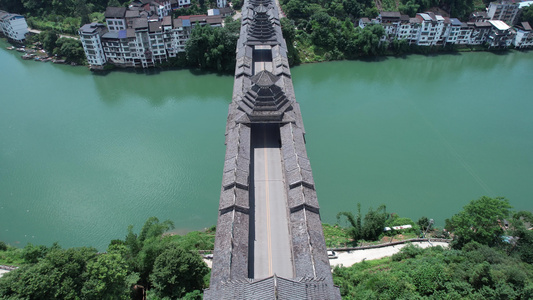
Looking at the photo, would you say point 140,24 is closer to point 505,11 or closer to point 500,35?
point 500,35

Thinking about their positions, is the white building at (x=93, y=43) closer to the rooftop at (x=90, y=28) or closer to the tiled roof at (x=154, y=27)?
the rooftop at (x=90, y=28)

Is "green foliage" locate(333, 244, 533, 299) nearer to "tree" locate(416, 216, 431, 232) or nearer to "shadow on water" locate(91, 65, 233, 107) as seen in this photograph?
"tree" locate(416, 216, 431, 232)

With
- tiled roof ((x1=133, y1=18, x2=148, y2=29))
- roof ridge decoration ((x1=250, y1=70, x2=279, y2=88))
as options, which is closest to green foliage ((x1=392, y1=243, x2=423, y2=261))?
roof ridge decoration ((x1=250, y1=70, x2=279, y2=88))

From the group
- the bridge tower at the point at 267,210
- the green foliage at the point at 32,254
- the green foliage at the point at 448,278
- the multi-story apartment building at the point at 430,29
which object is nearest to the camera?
the bridge tower at the point at 267,210

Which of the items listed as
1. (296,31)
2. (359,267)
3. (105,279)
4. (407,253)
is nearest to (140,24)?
(296,31)

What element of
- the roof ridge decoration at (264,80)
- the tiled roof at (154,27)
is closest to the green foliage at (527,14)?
the roof ridge decoration at (264,80)

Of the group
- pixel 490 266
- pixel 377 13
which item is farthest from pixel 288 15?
pixel 490 266
